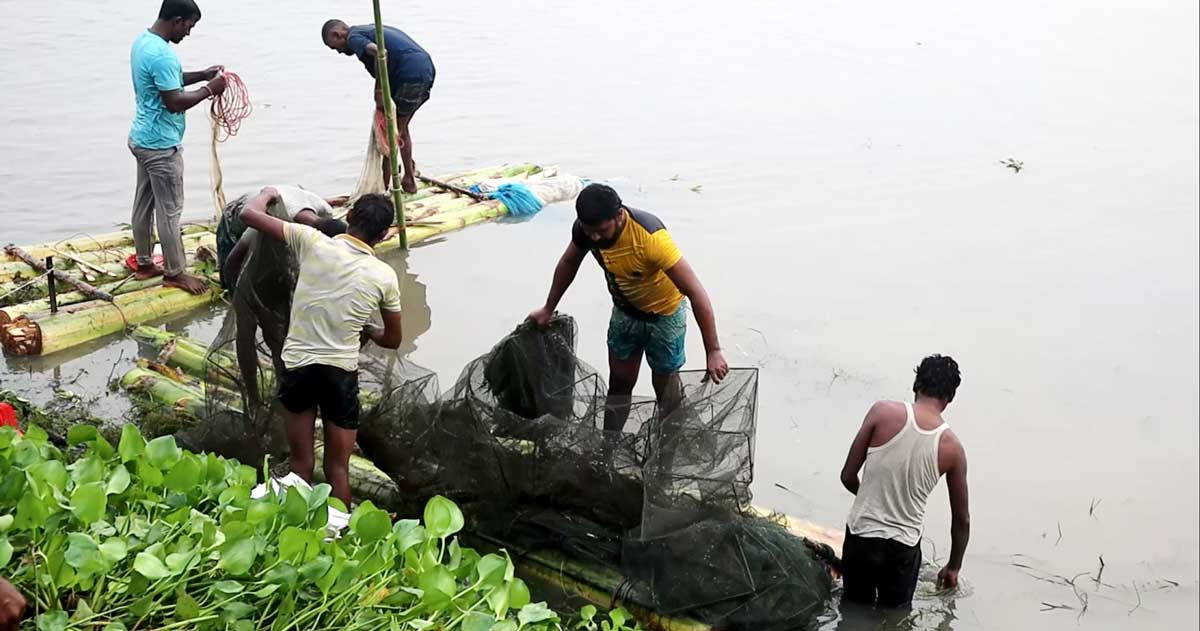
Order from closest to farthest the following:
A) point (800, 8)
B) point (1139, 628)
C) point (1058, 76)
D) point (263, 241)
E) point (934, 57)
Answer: point (263, 241) → point (1139, 628) → point (1058, 76) → point (934, 57) → point (800, 8)

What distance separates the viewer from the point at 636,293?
522 cm

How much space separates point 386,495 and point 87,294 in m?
3.29

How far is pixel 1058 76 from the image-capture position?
59.2 ft

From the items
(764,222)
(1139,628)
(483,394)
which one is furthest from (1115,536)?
(764,222)

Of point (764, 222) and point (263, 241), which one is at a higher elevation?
point (263, 241)

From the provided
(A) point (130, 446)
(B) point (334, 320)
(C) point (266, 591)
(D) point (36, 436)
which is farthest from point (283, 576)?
(B) point (334, 320)

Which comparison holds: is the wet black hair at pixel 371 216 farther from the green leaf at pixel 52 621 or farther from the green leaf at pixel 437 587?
the green leaf at pixel 52 621

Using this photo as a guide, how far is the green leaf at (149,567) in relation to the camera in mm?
2566

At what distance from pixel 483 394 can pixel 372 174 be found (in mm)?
4770

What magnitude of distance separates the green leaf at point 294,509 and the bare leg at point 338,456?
170cm

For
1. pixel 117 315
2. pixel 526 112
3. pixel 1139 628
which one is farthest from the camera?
pixel 526 112

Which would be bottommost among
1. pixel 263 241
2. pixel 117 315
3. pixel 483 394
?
pixel 117 315

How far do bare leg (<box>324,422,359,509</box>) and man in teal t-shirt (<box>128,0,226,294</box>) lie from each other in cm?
306

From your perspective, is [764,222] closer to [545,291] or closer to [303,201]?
[545,291]
